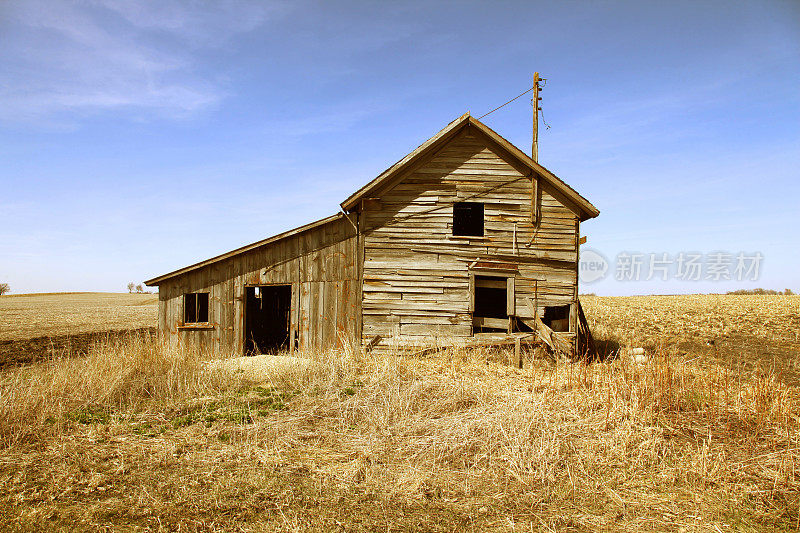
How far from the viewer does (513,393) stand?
873cm

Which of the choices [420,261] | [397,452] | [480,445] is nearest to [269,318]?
[420,261]

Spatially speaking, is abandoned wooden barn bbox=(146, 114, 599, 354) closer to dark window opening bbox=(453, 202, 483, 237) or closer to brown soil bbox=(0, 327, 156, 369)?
dark window opening bbox=(453, 202, 483, 237)

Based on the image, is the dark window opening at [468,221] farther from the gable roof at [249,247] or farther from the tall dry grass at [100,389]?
the tall dry grass at [100,389]

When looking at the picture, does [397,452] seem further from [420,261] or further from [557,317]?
[557,317]

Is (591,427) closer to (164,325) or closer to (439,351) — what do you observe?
(439,351)

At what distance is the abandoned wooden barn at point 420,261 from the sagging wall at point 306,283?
30mm

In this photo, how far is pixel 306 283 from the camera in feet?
44.8

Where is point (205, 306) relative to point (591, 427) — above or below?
above

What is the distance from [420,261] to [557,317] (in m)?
5.25

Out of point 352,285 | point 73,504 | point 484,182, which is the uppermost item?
point 484,182

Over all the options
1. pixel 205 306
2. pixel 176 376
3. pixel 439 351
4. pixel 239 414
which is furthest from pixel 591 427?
pixel 205 306

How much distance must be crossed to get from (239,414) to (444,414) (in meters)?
3.51

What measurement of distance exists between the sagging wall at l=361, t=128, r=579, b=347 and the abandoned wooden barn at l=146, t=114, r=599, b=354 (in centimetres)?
3

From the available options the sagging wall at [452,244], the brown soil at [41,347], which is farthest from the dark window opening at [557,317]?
the brown soil at [41,347]
